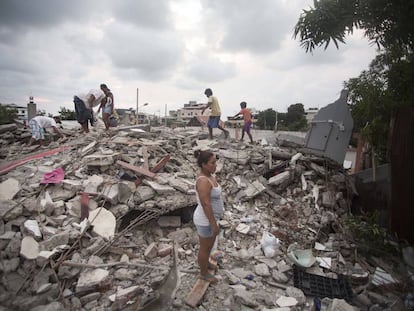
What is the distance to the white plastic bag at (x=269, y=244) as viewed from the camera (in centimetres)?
384

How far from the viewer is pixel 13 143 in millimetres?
8750

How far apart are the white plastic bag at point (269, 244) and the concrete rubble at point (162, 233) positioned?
20 mm

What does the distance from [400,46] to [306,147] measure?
297 centimetres

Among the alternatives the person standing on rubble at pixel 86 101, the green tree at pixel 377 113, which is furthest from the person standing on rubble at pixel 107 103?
the green tree at pixel 377 113

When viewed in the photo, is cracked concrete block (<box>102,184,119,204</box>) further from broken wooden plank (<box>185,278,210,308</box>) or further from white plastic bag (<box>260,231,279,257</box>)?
white plastic bag (<box>260,231,279,257</box>)

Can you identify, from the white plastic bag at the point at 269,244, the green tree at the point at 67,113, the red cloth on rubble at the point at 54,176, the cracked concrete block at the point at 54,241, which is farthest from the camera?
the green tree at the point at 67,113

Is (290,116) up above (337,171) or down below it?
above

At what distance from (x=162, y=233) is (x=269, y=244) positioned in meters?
1.74

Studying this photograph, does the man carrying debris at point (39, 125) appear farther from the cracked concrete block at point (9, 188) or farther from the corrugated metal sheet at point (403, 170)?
the corrugated metal sheet at point (403, 170)

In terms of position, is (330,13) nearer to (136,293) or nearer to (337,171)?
(337,171)

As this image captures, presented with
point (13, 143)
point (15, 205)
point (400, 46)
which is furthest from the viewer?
point (13, 143)

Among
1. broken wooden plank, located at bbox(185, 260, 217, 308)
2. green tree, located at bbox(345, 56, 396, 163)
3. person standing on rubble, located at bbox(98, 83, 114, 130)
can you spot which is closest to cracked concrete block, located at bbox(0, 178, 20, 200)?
broken wooden plank, located at bbox(185, 260, 217, 308)

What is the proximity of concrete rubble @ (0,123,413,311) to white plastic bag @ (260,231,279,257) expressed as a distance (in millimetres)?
20

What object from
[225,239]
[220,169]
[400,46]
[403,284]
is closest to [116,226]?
[225,239]
